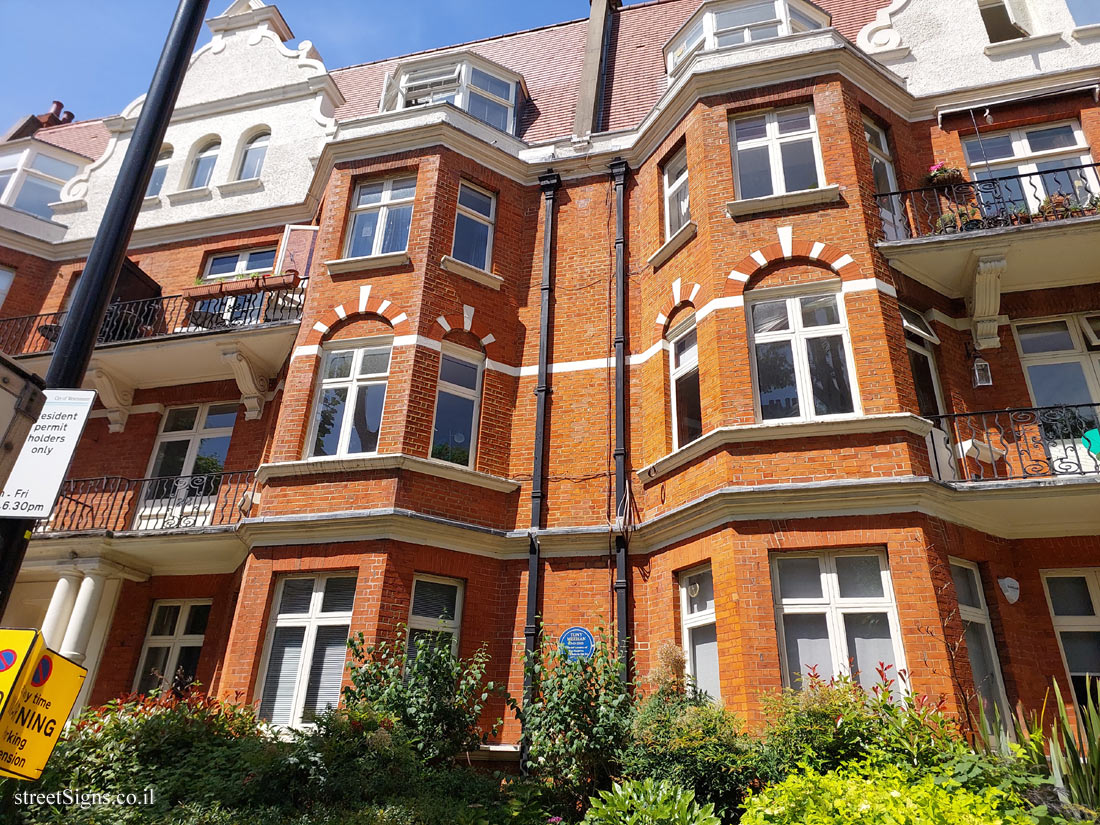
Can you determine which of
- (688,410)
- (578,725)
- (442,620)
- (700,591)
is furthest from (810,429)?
(442,620)

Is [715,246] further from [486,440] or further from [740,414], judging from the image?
[486,440]

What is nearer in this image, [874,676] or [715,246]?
[874,676]

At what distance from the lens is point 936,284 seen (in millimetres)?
11578

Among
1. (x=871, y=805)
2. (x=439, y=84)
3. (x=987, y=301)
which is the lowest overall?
(x=871, y=805)

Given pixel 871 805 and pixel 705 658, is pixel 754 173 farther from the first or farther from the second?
pixel 871 805

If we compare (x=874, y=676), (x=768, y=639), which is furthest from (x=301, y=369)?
(x=874, y=676)

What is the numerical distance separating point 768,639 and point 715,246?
6.01 meters

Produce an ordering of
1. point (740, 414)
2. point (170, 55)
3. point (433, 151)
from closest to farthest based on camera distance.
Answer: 1. point (170, 55)
2. point (740, 414)
3. point (433, 151)

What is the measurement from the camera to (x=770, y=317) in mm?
10922

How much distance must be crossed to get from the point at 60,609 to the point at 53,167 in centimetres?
1344

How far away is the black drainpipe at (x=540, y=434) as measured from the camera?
424 inches

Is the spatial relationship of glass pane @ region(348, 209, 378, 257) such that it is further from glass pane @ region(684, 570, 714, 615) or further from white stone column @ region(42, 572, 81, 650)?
glass pane @ region(684, 570, 714, 615)

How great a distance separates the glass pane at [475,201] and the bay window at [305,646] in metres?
7.53

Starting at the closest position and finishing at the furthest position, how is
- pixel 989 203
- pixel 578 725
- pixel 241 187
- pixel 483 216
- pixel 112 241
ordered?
pixel 112 241 → pixel 578 725 → pixel 989 203 → pixel 483 216 → pixel 241 187
